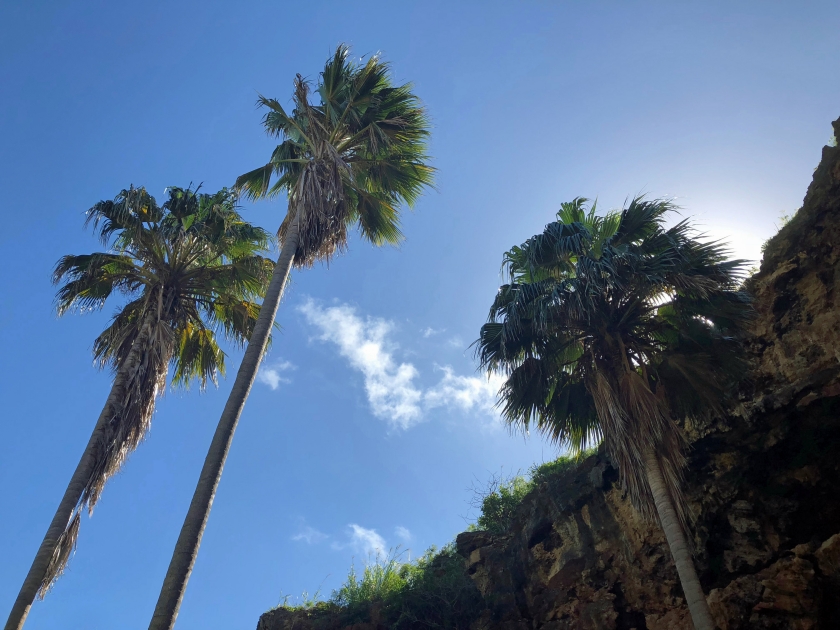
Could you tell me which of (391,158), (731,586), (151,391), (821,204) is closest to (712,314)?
(821,204)

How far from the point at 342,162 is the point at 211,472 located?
696 centimetres

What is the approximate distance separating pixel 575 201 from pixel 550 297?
10.6 feet

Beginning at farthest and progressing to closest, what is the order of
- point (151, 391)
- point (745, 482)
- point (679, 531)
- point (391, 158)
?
point (391, 158) < point (151, 391) < point (745, 482) < point (679, 531)

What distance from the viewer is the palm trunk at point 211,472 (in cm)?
707

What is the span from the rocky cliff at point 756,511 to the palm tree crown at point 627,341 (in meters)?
1.27

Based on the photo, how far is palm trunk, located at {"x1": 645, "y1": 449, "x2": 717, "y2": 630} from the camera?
24.2 feet

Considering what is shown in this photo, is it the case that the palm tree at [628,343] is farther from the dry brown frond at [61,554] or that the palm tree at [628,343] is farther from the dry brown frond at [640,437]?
the dry brown frond at [61,554]

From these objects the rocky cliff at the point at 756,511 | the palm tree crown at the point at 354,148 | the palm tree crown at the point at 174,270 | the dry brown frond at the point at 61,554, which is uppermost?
the palm tree crown at the point at 354,148

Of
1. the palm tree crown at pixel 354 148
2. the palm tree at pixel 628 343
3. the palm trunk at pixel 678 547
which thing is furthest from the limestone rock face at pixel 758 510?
the palm tree crown at pixel 354 148

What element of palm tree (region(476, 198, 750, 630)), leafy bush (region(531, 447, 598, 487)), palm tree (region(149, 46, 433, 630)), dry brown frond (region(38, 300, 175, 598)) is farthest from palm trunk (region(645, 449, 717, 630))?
dry brown frond (region(38, 300, 175, 598))

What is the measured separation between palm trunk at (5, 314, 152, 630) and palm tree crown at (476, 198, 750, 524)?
22.2ft

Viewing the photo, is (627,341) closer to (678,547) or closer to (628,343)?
(628,343)

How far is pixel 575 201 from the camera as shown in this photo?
12.5 m

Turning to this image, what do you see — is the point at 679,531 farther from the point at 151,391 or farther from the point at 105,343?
the point at 105,343
